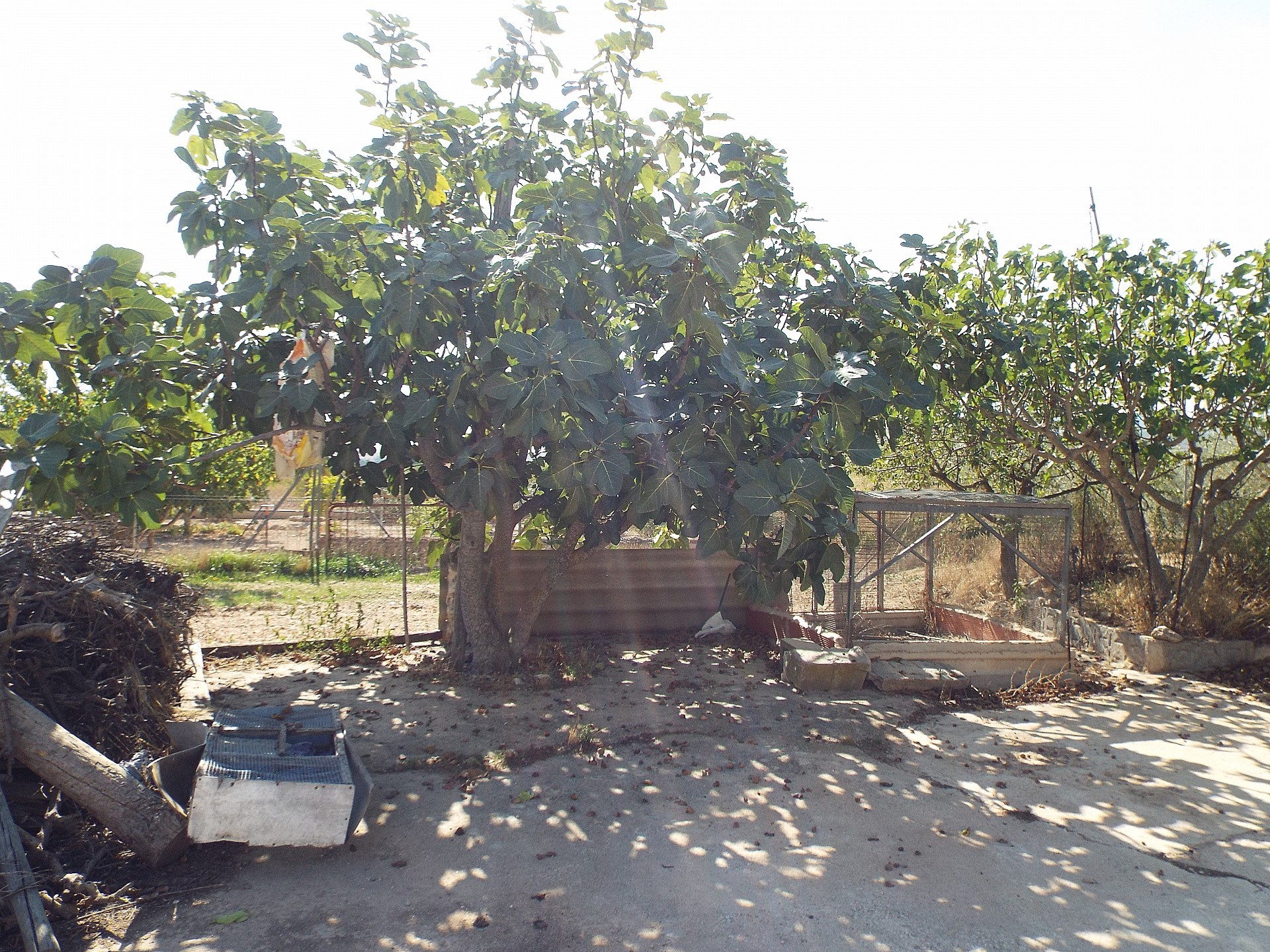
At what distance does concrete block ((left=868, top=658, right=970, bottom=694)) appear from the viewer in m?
7.14

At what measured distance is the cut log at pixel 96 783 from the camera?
357 centimetres

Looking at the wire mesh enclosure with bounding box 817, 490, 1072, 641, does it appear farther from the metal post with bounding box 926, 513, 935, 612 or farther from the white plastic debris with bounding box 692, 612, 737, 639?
the white plastic debris with bounding box 692, 612, 737, 639

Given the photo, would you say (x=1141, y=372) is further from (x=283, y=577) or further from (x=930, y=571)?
(x=283, y=577)

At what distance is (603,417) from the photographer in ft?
14.6

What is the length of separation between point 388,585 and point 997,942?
1092cm

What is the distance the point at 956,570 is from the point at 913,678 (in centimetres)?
519

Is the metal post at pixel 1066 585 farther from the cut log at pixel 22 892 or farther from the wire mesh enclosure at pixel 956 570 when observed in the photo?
the cut log at pixel 22 892

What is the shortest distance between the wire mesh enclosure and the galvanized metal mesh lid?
4.31 metres

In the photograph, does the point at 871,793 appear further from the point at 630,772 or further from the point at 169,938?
the point at 169,938

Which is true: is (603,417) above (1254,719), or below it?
above

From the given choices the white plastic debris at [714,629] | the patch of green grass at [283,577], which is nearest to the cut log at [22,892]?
the white plastic debris at [714,629]

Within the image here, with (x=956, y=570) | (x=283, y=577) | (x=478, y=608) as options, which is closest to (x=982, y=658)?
(x=956, y=570)

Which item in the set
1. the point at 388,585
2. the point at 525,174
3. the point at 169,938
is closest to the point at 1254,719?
the point at 525,174

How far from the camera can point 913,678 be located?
716cm
